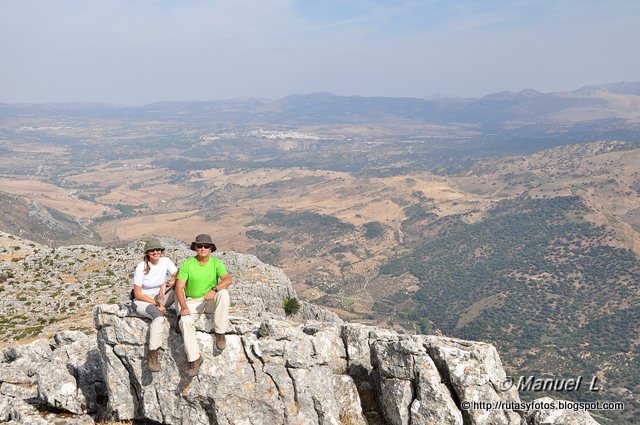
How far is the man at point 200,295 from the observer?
1520cm

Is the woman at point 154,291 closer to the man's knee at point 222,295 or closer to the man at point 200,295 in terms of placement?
the man at point 200,295

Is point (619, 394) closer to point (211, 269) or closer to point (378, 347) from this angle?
point (378, 347)

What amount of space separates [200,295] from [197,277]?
66 centimetres

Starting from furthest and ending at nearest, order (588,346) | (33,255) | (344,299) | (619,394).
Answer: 1. (344,299)
2. (588,346)
3. (619,394)
4. (33,255)

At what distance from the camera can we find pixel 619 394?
86188 mm

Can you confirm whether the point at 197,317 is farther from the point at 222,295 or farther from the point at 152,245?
the point at 152,245

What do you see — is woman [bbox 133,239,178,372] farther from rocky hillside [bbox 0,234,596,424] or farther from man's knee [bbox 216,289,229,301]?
man's knee [bbox 216,289,229,301]

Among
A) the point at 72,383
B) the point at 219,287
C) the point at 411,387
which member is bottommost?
the point at 411,387

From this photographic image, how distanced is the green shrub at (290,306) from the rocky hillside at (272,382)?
23342mm

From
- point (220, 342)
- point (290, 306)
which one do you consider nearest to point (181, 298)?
point (220, 342)

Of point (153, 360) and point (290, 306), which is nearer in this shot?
point (153, 360)

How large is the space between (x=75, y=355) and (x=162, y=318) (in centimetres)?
618

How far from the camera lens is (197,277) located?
15.9 m

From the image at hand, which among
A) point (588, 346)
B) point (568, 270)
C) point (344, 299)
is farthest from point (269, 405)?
point (568, 270)
